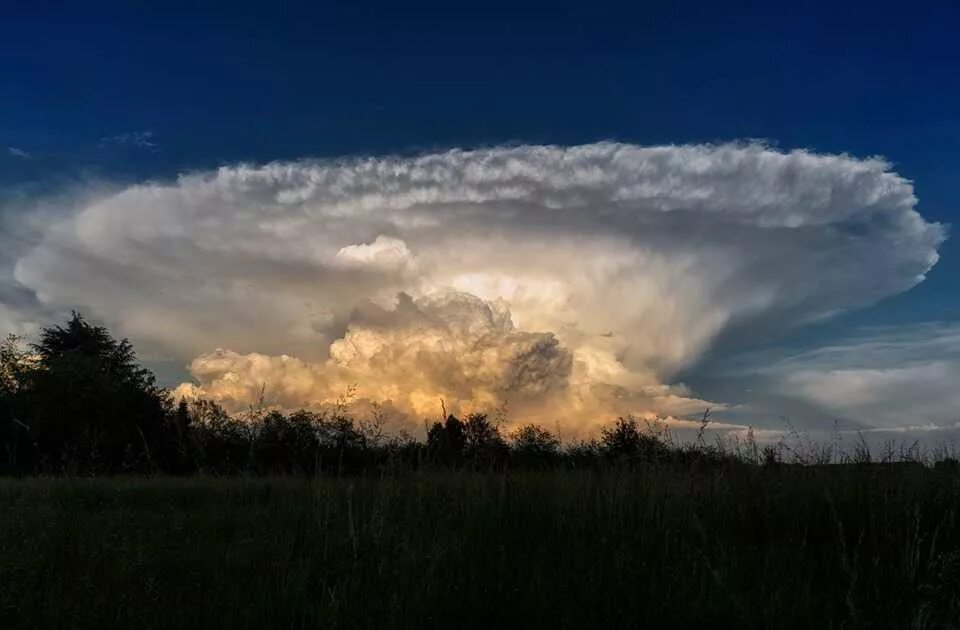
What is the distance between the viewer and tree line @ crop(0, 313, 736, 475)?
422 inches

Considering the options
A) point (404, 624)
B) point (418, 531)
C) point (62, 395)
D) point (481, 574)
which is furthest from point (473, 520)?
point (62, 395)

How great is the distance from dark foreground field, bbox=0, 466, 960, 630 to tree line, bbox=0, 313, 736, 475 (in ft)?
4.37

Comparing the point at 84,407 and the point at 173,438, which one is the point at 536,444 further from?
the point at 84,407

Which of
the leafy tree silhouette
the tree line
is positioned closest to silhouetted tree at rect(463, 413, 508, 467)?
the tree line

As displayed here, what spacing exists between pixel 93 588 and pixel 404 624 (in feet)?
7.70

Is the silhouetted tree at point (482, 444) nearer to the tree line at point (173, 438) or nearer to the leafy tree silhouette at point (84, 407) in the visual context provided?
the tree line at point (173, 438)

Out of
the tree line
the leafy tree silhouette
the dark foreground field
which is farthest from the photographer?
the leafy tree silhouette

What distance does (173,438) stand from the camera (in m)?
10.6

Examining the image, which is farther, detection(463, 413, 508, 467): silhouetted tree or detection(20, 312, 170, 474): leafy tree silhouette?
detection(20, 312, 170, 474): leafy tree silhouette

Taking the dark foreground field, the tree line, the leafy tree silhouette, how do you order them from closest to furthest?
the dark foreground field → the tree line → the leafy tree silhouette

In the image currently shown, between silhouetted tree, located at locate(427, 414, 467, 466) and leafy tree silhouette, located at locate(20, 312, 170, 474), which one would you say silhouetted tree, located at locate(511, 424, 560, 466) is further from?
leafy tree silhouette, located at locate(20, 312, 170, 474)

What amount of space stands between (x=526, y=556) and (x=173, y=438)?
6.44 metres

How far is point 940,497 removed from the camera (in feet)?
25.8

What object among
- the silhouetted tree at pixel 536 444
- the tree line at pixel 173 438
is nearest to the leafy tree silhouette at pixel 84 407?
the tree line at pixel 173 438
